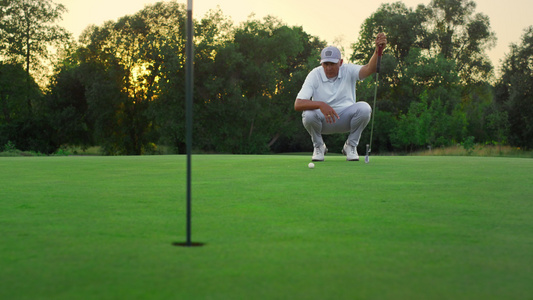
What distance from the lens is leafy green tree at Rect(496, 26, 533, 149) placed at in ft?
112

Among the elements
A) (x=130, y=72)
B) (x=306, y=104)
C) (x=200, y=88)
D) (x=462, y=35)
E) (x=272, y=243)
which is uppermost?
(x=462, y=35)

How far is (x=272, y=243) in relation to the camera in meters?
2.59

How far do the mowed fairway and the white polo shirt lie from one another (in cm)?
389

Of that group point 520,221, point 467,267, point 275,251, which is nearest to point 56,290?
point 275,251

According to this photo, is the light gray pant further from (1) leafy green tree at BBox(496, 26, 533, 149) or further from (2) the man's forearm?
(1) leafy green tree at BBox(496, 26, 533, 149)

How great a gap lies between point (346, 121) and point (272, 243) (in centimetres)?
643

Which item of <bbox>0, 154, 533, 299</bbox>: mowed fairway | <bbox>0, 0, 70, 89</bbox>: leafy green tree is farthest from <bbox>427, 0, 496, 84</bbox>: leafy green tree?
<bbox>0, 154, 533, 299</bbox>: mowed fairway

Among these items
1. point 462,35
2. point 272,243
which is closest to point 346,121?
point 272,243

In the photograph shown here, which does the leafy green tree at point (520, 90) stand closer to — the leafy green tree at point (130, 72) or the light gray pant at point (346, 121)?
the leafy green tree at point (130, 72)

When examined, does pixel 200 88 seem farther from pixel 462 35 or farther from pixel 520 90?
pixel 462 35

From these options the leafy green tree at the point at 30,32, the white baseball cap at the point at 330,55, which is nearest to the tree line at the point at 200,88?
the leafy green tree at the point at 30,32

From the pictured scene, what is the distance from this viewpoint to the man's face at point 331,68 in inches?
333

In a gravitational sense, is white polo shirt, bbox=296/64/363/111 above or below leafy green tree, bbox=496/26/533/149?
below

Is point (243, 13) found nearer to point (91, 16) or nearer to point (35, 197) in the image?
point (91, 16)
